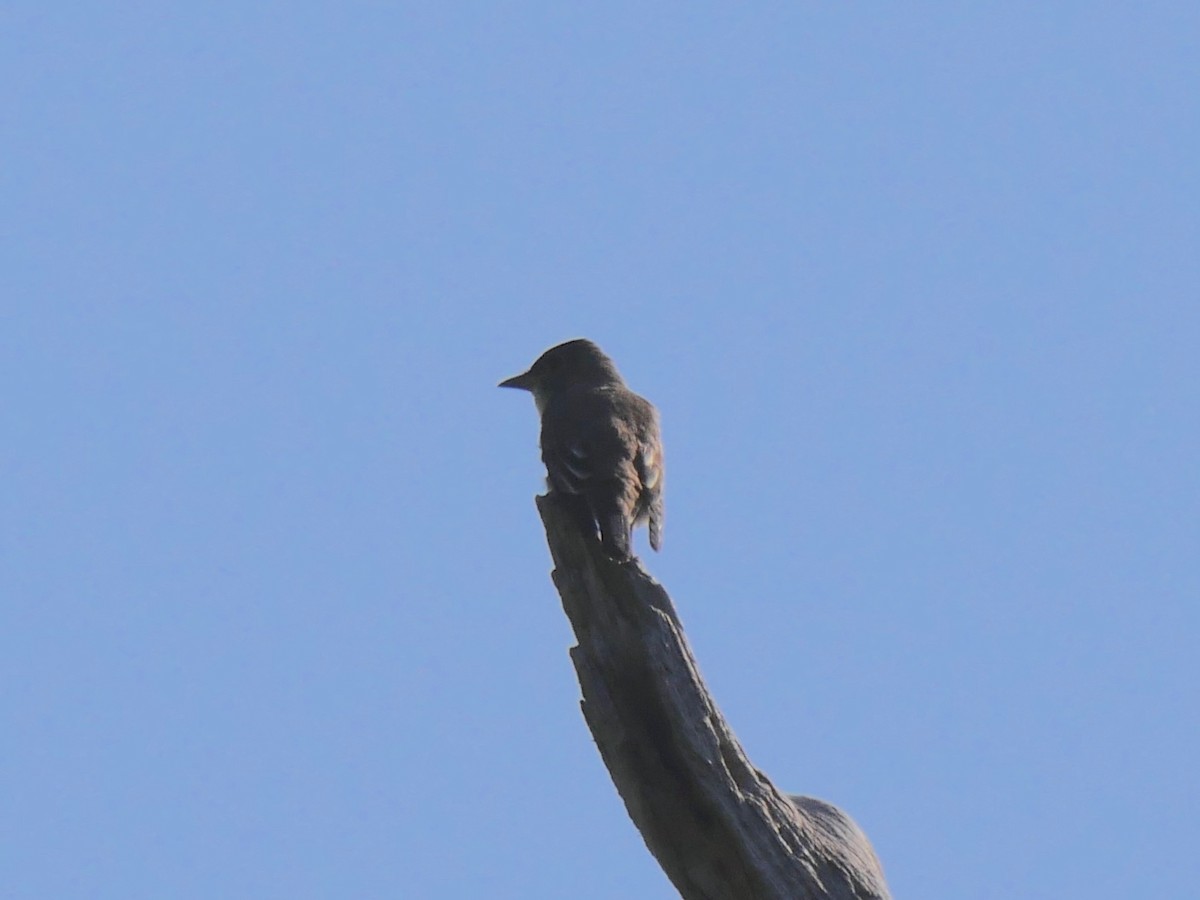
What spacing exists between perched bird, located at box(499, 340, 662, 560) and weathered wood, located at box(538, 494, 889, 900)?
1.99ft

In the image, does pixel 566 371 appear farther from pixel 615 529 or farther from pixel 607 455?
pixel 615 529

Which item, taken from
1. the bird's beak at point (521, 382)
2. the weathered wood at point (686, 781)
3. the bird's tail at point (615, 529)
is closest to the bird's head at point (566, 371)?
the bird's beak at point (521, 382)

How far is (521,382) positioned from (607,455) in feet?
9.14

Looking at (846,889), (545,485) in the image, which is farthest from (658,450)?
(846,889)

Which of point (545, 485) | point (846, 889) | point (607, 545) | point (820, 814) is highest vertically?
point (545, 485)

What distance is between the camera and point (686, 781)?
24.5 ft

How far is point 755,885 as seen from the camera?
7293mm

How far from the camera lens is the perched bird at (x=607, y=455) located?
8.88 meters

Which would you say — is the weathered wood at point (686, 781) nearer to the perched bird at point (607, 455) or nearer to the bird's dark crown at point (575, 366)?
the perched bird at point (607, 455)

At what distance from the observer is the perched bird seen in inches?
350

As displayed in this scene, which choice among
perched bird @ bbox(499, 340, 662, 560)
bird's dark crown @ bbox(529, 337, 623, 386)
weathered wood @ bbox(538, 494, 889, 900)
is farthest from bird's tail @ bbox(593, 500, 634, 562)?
bird's dark crown @ bbox(529, 337, 623, 386)

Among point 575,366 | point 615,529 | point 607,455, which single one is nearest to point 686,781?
point 615,529

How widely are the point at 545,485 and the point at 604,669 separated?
7.01 ft

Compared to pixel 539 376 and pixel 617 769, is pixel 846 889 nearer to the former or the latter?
pixel 617 769
